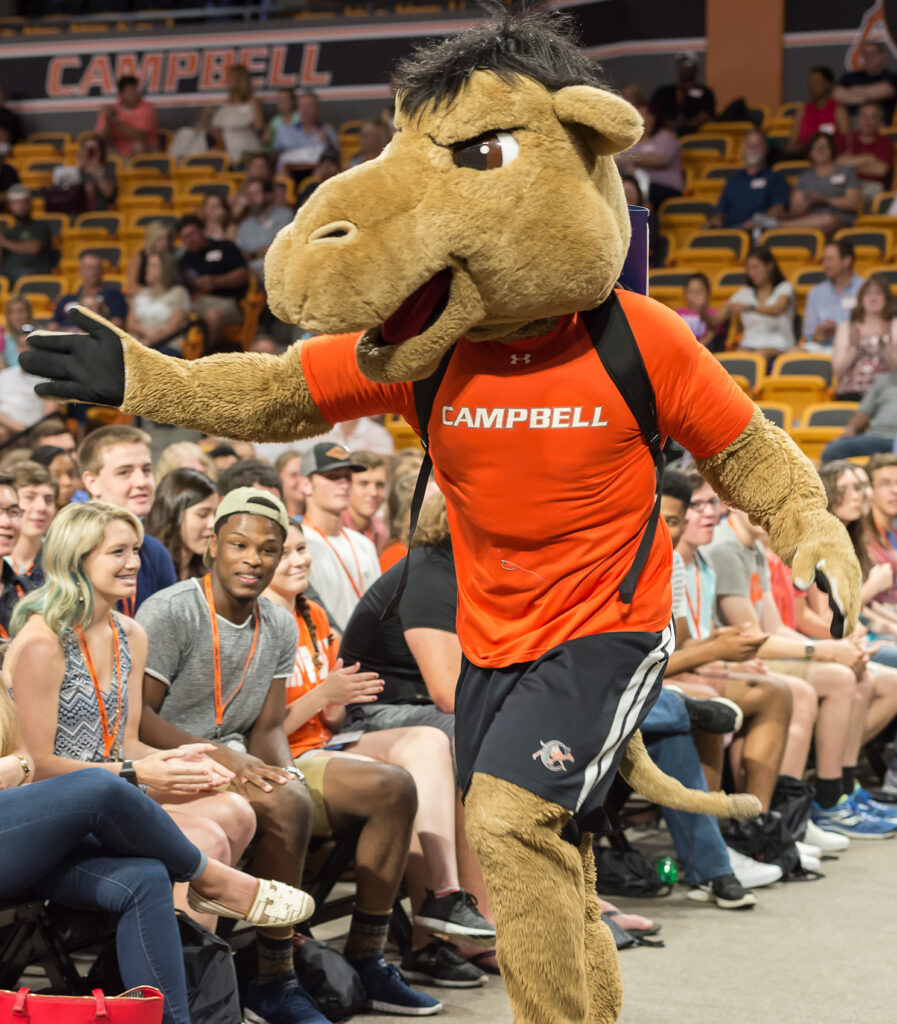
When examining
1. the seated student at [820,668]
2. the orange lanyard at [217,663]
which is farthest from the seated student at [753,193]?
the orange lanyard at [217,663]

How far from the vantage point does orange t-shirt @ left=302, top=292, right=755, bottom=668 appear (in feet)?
8.06

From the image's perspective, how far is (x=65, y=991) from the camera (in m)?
3.19

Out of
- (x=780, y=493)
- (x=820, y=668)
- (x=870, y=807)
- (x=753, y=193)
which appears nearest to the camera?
(x=780, y=493)

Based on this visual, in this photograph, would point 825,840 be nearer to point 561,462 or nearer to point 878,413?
point 561,462

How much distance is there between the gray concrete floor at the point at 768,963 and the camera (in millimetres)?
3729

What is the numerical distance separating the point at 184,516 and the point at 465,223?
108 inches

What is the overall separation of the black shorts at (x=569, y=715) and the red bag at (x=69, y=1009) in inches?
35.5

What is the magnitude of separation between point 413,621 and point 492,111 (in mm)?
2059

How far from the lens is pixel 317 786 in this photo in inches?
154

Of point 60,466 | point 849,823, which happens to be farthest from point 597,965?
point 60,466

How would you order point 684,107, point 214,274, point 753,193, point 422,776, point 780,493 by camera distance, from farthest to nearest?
1. point 684,107
2. point 753,193
3. point 214,274
4. point 422,776
5. point 780,493

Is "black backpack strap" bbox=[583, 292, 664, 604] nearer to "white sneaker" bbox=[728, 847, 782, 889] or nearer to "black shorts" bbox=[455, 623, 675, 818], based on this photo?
"black shorts" bbox=[455, 623, 675, 818]

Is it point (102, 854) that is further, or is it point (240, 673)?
point (240, 673)

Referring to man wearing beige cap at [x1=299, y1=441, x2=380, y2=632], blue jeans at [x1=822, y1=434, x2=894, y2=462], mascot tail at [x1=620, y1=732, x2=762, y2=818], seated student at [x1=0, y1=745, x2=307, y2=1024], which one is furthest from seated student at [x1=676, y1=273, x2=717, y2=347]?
seated student at [x1=0, y1=745, x2=307, y2=1024]
